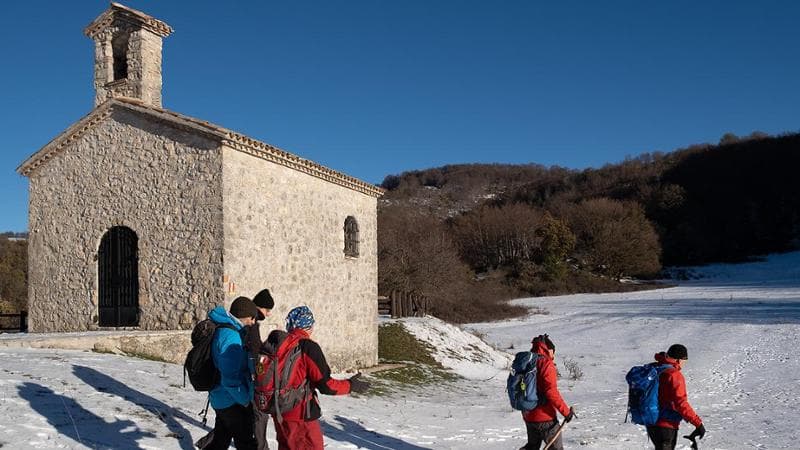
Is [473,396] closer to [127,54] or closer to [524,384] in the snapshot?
[524,384]

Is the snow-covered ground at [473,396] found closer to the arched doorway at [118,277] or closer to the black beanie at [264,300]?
the black beanie at [264,300]

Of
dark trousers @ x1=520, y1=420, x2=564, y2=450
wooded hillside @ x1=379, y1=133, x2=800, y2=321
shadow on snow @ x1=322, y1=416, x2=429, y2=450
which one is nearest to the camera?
dark trousers @ x1=520, y1=420, x2=564, y2=450

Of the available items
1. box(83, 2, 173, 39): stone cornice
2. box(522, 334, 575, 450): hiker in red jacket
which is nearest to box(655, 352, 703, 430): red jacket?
box(522, 334, 575, 450): hiker in red jacket

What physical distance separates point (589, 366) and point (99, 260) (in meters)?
14.5

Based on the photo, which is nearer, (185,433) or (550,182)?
(185,433)

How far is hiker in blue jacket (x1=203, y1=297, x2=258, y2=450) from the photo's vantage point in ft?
17.6

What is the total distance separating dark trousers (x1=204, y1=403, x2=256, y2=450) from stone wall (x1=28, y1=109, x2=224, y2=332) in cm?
541

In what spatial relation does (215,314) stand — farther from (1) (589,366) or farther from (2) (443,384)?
(1) (589,366)

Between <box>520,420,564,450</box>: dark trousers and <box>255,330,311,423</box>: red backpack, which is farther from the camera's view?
<box>520,420,564,450</box>: dark trousers

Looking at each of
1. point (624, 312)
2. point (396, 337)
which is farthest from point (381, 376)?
point (624, 312)

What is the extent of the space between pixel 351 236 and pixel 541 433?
33.3ft

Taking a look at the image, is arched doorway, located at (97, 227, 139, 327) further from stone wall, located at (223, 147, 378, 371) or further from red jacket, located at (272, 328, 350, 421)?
red jacket, located at (272, 328, 350, 421)

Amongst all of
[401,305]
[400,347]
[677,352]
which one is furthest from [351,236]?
[677,352]

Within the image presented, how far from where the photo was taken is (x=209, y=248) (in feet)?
36.2
